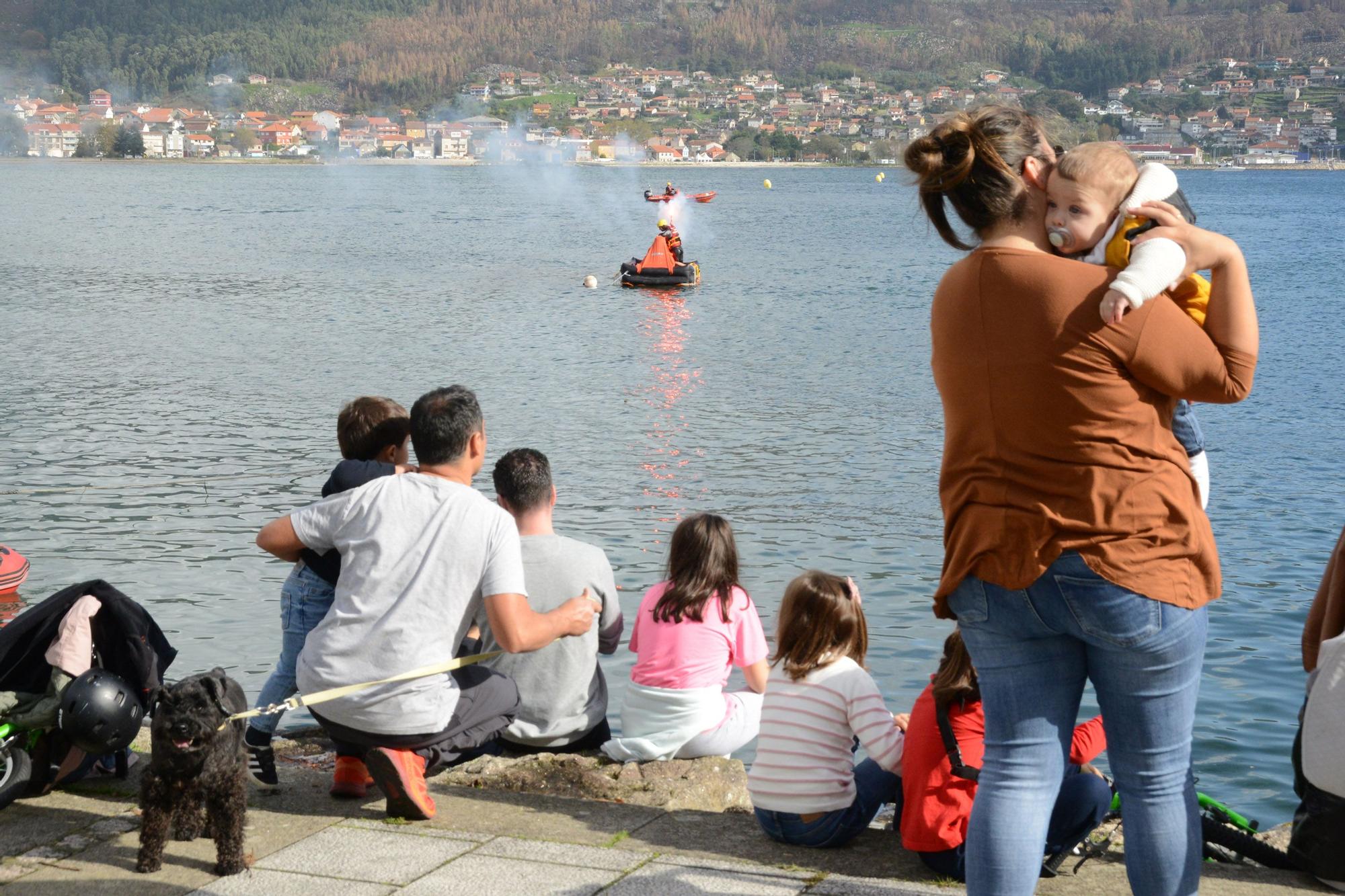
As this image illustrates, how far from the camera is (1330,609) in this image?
→ 3910 mm

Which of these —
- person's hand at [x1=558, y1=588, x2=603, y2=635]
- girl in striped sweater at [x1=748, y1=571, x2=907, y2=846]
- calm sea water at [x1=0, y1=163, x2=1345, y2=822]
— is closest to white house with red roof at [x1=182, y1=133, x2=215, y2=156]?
calm sea water at [x1=0, y1=163, x2=1345, y2=822]

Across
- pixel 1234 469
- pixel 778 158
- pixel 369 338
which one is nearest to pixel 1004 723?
pixel 1234 469

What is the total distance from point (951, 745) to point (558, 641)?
5.89 feet

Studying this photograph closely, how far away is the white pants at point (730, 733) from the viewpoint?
208 inches

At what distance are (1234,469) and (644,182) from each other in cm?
11935

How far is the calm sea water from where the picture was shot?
10.1m

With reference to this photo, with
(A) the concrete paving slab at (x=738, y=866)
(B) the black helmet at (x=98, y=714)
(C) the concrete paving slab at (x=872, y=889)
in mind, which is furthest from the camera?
(B) the black helmet at (x=98, y=714)

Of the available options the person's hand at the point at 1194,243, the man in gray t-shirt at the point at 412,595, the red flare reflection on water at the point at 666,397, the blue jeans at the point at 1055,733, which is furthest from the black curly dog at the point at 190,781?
the red flare reflection on water at the point at 666,397

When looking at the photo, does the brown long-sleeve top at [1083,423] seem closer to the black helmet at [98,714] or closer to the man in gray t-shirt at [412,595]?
the man in gray t-shirt at [412,595]

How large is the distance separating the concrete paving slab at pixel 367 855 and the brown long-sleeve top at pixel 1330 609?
2410mm

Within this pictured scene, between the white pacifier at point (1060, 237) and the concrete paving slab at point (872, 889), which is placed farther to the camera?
the concrete paving slab at point (872, 889)

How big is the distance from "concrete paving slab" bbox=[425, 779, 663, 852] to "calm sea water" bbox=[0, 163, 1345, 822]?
214 centimetres

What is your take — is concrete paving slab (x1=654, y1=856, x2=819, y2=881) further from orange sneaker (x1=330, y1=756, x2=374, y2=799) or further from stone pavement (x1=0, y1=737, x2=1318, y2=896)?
orange sneaker (x1=330, y1=756, x2=374, y2=799)

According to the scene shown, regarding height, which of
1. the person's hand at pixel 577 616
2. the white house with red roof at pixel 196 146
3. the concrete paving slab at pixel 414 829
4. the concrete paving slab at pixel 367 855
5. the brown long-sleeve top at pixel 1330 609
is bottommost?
the concrete paving slab at pixel 414 829
